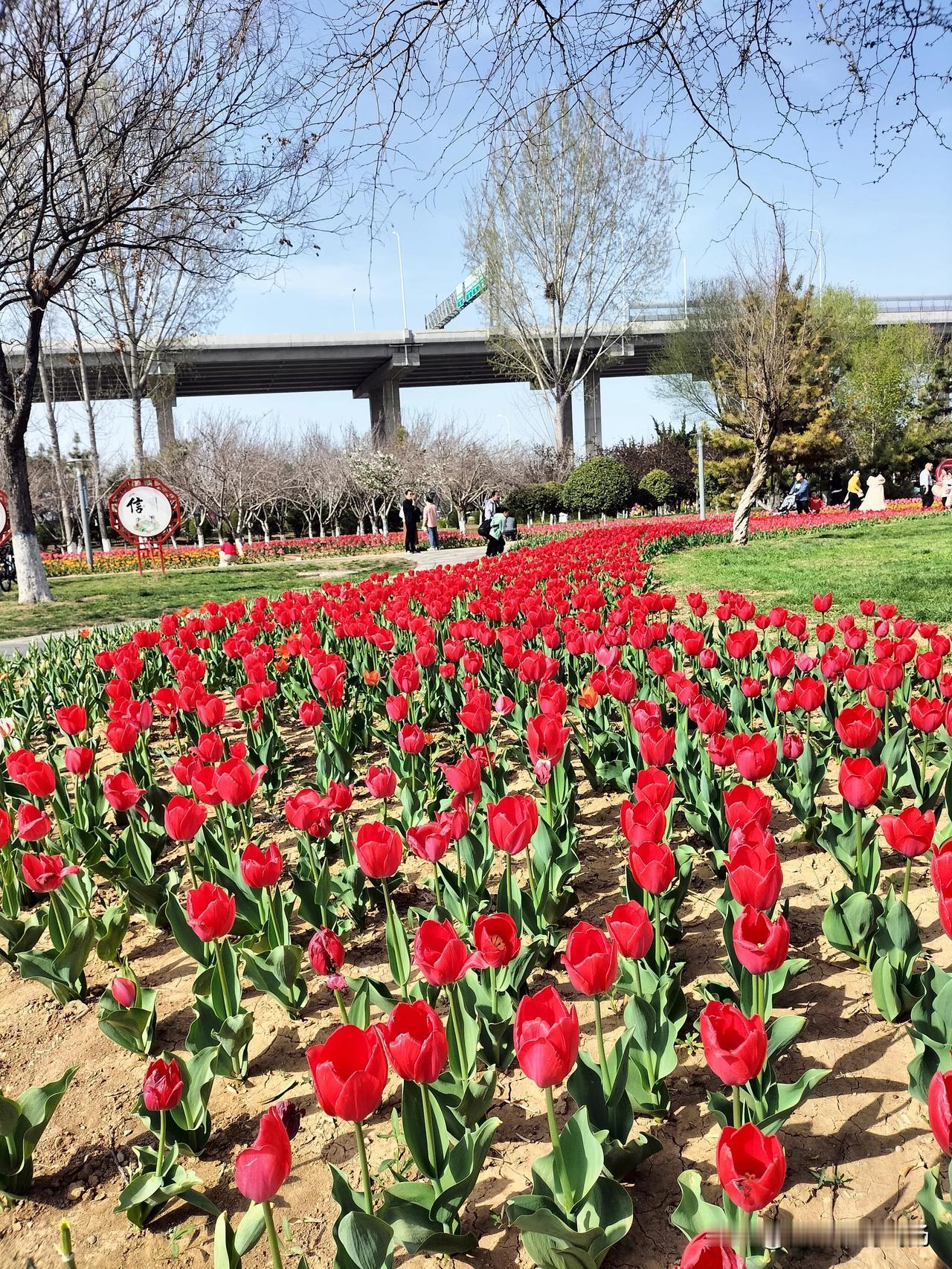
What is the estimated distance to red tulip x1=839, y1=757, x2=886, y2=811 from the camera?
2.23 metres

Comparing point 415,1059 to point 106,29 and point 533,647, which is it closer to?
point 533,647

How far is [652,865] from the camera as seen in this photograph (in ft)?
6.09

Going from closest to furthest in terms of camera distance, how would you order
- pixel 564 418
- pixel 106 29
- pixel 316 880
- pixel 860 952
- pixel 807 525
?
pixel 860 952 < pixel 316 880 < pixel 106 29 < pixel 807 525 < pixel 564 418

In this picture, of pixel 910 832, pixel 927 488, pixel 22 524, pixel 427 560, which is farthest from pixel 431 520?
pixel 910 832

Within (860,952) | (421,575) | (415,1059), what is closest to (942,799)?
(860,952)

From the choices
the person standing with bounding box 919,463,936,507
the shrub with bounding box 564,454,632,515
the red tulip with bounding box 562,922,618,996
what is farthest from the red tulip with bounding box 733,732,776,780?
the shrub with bounding box 564,454,632,515

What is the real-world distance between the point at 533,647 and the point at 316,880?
10.0 ft

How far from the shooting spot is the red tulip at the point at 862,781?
7.30ft

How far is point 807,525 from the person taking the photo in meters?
19.4

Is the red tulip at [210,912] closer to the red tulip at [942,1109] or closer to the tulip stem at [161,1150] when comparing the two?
the tulip stem at [161,1150]

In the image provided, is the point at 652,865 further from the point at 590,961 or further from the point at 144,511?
the point at 144,511

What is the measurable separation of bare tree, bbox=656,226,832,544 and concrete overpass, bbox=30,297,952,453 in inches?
114

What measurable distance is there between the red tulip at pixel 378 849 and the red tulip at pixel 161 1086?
56cm

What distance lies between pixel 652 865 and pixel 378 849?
622 mm
